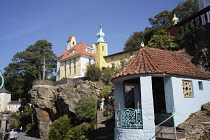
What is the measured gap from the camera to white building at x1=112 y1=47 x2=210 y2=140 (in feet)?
28.7

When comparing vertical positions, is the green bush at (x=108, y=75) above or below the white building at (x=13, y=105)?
above

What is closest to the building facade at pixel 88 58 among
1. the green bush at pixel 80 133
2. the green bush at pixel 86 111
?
the green bush at pixel 86 111

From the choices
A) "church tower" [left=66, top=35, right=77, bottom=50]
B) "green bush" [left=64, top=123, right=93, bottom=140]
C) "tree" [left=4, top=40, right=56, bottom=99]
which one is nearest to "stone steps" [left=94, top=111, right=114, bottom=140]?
"green bush" [left=64, top=123, right=93, bottom=140]

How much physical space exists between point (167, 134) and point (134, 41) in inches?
1235

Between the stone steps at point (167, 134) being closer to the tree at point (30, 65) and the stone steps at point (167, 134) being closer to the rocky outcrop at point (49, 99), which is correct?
the rocky outcrop at point (49, 99)

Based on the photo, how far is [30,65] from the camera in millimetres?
44406

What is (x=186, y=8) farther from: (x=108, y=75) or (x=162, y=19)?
(x=108, y=75)

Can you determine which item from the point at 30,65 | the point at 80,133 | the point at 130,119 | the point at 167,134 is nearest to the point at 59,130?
the point at 80,133

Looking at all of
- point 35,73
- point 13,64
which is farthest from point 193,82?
point 13,64

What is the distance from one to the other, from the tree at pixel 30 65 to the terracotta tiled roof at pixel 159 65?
124ft

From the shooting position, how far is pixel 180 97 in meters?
9.32

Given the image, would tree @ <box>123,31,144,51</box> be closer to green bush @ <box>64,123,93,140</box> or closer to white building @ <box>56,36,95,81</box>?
white building @ <box>56,36,95,81</box>

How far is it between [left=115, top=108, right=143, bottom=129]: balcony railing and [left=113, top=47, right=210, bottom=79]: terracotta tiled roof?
75.3 inches

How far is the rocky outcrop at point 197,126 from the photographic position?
26.7 feet
